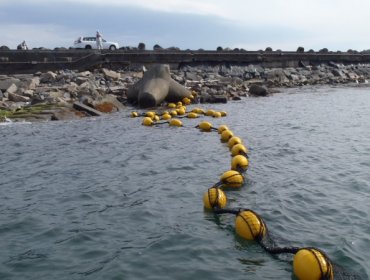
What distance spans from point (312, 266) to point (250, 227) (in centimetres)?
162

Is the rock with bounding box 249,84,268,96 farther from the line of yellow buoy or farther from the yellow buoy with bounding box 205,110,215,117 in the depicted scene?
the line of yellow buoy

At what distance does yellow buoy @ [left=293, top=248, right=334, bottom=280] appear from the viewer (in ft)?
19.6

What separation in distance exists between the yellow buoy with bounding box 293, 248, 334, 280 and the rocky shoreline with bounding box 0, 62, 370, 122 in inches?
665

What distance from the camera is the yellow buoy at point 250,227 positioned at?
24.5ft

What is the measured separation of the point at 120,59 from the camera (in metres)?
40.2

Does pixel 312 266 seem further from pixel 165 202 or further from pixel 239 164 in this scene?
pixel 239 164

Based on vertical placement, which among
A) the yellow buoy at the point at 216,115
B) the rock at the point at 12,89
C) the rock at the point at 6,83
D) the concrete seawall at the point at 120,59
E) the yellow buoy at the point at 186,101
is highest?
the concrete seawall at the point at 120,59

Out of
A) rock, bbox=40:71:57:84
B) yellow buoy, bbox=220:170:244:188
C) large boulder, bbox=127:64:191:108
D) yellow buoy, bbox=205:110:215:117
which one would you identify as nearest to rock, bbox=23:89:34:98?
rock, bbox=40:71:57:84

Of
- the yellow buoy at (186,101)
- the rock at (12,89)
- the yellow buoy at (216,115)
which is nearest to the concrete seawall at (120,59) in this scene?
the rock at (12,89)

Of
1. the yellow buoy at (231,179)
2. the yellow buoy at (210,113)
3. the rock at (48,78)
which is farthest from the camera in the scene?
the rock at (48,78)

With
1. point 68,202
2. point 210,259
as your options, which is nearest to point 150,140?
point 68,202

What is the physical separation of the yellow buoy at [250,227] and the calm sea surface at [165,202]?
15 centimetres

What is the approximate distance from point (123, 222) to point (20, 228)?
183 centimetres

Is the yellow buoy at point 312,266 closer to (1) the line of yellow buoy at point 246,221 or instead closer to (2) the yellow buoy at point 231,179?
(1) the line of yellow buoy at point 246,221
